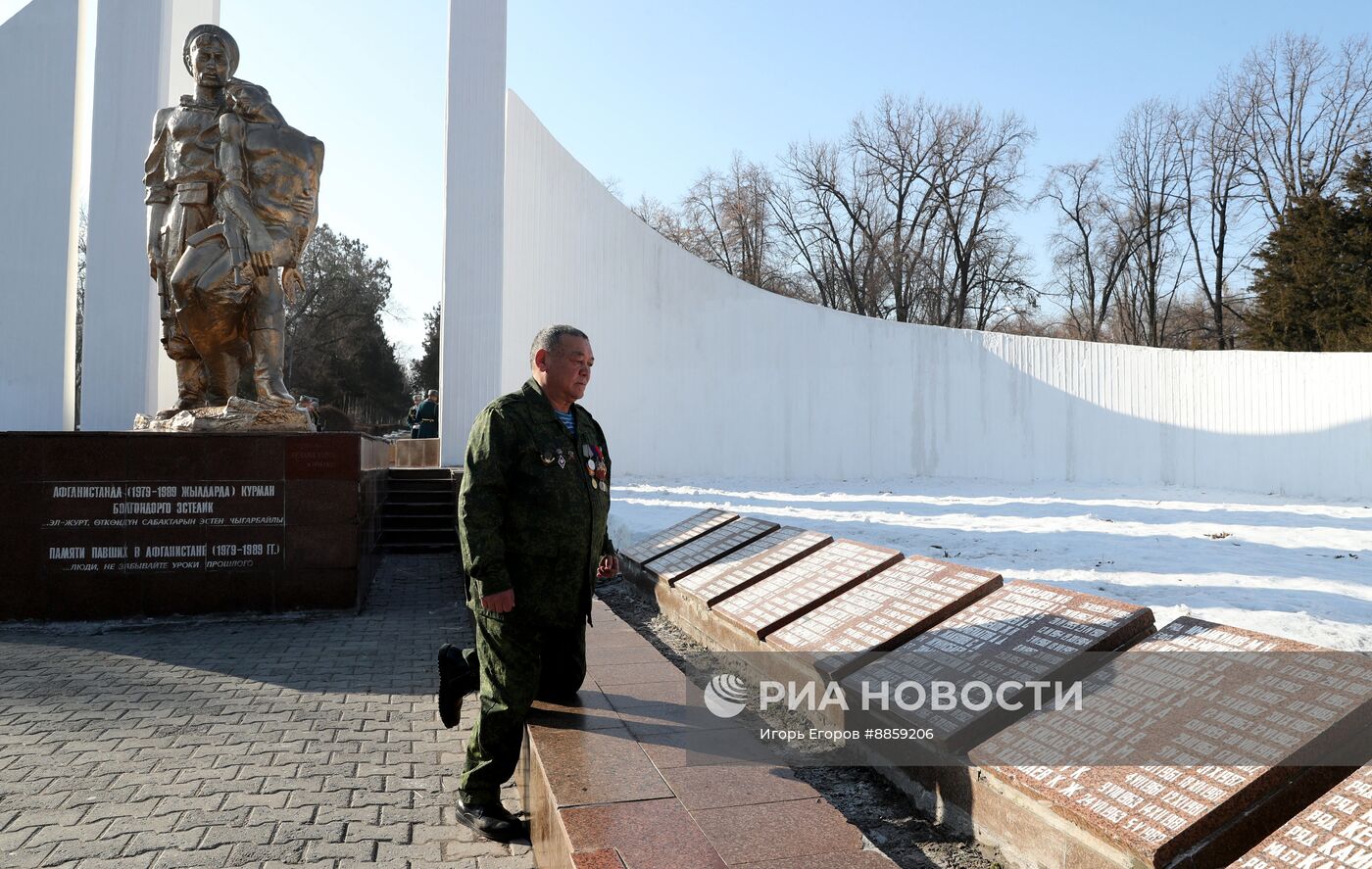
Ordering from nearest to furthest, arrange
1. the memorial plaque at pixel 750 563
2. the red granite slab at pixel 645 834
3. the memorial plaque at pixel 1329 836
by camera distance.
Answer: the memorial plaque at pixel 1329 836 < the red granite slab at pixel 645 834 < the memorial plaque at pixel 750 563

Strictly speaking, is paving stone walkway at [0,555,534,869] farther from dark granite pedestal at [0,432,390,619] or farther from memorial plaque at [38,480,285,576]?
memorial plaque at [38,480,285,576]

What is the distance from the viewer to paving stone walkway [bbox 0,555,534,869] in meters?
2.54

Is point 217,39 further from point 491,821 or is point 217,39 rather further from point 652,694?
point 491,821

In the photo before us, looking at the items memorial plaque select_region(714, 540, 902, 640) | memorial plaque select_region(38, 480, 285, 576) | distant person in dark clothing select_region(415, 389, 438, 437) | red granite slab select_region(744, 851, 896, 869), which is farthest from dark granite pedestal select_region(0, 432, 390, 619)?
distant person in dark clothing select_region(415, 389, 438, 437)

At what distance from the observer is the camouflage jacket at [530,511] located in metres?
2.53

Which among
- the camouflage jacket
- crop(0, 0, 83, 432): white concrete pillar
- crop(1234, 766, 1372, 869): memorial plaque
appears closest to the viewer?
crop(1234, 766, 1372, 869): memorial plaque

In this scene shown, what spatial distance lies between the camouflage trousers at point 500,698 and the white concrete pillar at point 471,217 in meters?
11.8

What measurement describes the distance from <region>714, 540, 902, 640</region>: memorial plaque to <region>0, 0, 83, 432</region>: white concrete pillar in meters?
14.3

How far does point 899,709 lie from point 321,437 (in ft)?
14.8

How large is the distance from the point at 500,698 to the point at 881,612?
1.61 metres

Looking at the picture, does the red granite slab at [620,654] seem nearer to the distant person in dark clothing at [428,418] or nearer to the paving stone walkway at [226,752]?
the paving stone walkway at [226,752]

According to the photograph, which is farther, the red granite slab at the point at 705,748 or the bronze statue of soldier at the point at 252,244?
the bronze statue of soldier at the point at 252,244

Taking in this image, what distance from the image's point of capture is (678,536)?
6547 mm

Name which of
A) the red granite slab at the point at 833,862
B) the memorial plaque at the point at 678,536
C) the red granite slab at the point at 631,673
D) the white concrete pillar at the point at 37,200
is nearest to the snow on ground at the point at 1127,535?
the memorial plaque at the point at 678,536
